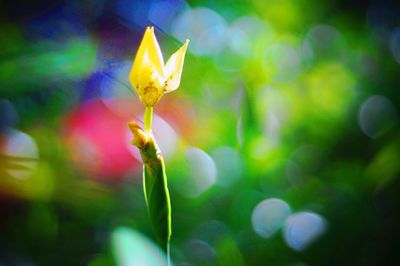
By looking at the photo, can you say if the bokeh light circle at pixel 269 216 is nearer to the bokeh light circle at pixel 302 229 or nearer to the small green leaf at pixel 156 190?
the bokeh light circle at pixel 302 229

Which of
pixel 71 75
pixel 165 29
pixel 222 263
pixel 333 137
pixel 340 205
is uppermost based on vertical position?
pixel 165 29

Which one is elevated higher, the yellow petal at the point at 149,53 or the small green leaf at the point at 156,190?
the yellow petal at the point at 149,53

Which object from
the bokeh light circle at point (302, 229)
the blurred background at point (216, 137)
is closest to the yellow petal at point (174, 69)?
the blurred background at point (216, 137)

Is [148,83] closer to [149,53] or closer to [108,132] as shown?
[149,53]

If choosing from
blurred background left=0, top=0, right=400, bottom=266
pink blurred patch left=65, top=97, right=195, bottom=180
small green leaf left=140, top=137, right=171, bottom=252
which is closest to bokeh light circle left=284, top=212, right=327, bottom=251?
blurred background left=0, top=0, right=400, bottom=266

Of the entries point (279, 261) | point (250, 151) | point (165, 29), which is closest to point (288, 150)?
point (250, 151)

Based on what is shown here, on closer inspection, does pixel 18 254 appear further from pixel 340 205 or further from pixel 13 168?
pixel 340 205
